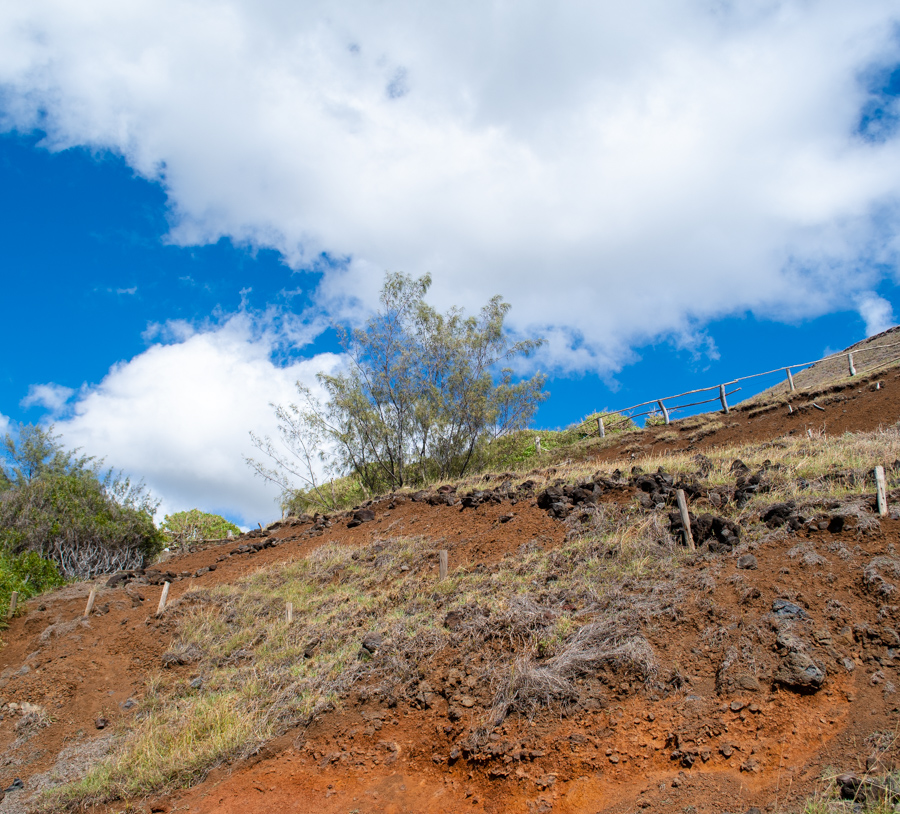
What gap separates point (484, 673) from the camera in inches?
336

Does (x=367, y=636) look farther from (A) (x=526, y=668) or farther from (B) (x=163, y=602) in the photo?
(B) (x=163, y=602)

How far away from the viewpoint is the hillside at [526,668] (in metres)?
6.61

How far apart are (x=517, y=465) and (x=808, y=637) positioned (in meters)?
19.8

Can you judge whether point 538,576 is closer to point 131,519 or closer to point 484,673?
point 484,673

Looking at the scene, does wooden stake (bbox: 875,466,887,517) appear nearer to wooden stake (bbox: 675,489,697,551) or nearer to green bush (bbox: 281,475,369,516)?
wooden stake (bbox: 675,489,697,551)

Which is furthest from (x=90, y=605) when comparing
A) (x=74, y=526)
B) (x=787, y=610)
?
(x=787, y=610)

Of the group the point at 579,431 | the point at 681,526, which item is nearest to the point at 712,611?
the point at 681,526

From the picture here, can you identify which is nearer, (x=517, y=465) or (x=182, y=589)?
(x=182, y=589)

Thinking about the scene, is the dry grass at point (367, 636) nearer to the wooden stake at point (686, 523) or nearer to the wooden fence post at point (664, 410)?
the wooden stake at point (686, 523)

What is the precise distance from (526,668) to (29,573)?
16078 millimetres

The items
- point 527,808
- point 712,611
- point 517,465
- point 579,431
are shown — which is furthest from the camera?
point 579,431

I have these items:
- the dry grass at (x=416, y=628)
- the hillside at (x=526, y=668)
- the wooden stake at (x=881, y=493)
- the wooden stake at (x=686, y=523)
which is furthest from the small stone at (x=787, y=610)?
the wooden stake at (x=881, y=493)

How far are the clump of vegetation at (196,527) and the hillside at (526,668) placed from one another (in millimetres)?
9551

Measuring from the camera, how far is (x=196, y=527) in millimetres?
26484
